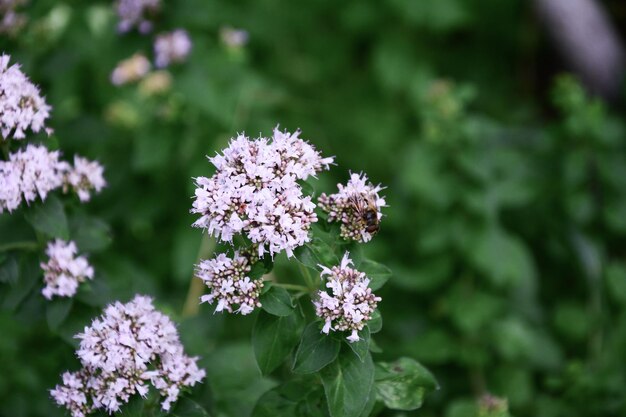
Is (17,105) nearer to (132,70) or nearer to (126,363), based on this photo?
(126,363)

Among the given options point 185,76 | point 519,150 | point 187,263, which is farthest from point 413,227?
point 185,76

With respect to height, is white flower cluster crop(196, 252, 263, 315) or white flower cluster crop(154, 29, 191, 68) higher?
white flower cluster crop(154, 29, 191, 68)

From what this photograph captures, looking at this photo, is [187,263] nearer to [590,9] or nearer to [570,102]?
[570,102]

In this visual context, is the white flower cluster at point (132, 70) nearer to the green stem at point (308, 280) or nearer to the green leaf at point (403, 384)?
the green stem at point (308, 280)

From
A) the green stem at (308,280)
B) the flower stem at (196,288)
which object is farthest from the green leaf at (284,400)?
the flower stem at (196,288)

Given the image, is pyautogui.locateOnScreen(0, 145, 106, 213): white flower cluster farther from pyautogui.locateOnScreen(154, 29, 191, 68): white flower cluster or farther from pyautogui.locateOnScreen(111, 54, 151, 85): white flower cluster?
pyautogui.locateOnScreen(111, 54, 151, 85): white flower cluster

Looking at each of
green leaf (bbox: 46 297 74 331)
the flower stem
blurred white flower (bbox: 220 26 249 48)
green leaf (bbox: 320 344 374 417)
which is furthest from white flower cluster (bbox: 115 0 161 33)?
green leaf (bbox: 320 344 374 417)
